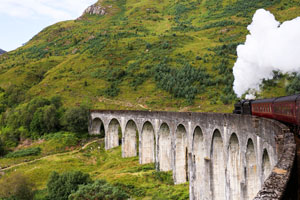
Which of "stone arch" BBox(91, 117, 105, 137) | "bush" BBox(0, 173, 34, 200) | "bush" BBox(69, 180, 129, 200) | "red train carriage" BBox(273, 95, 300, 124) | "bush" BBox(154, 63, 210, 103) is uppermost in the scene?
"bush" BBox(154, 63, 210, 103)

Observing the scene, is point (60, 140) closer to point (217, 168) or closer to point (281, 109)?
point (217, 168)

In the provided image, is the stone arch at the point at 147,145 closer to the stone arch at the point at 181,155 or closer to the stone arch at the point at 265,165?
the stone arch at the point at 181,155

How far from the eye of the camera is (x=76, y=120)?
59781mm

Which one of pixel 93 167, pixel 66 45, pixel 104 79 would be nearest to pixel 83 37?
pixel 66 45

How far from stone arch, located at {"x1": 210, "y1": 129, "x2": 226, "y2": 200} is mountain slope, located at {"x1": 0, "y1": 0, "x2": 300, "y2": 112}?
1494 inches

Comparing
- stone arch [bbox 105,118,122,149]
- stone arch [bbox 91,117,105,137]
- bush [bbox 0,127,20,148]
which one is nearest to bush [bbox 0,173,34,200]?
stone arch [bbox 105,118,122,149]

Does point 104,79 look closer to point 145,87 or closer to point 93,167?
point 145,87

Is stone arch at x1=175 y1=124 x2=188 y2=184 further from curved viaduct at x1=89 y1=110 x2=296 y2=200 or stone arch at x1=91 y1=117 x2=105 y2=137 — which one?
stone arch at x1=91 y1=117 x2=105 y2=137

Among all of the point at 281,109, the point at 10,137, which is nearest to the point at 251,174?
the point at 281,109

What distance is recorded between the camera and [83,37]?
A: 147125mm

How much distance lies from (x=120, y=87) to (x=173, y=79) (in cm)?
1762

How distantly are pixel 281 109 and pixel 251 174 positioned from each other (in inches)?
205

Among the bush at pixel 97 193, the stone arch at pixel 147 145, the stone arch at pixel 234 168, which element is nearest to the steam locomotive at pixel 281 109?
the stone arch at pixel 234 168

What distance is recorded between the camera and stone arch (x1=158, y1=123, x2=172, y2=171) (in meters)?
36.4
